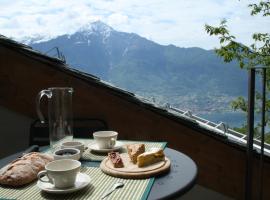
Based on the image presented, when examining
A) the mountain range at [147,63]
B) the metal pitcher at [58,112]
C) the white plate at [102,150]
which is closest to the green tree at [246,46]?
the white plate at [102,150]

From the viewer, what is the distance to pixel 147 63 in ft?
219

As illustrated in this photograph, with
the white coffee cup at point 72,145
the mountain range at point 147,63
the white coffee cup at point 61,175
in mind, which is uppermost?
the white coffee cup at point 61,175

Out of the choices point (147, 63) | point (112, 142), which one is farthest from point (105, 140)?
point (147, 63)

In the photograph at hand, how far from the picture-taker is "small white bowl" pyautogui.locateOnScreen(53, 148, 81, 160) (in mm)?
1543

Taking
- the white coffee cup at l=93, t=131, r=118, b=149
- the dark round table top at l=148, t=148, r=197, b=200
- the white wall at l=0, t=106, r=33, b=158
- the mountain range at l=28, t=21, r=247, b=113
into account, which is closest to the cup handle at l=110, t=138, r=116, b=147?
the white coffee cup at l=93, t=131, r=118, b=149

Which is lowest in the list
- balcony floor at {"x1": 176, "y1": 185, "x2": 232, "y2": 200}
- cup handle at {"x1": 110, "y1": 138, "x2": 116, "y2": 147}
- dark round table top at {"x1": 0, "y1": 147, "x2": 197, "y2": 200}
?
balcony floor at {"x1": 176, "y1": 185, "x2": 232, "y2": 200}

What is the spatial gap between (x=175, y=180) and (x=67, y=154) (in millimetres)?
459

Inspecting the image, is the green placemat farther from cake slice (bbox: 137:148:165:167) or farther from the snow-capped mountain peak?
the snow-capped mountain peak

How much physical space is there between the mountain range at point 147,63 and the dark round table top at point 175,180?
49.4 metres

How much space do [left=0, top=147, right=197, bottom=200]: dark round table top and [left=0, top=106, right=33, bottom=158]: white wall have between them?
50.3 inches

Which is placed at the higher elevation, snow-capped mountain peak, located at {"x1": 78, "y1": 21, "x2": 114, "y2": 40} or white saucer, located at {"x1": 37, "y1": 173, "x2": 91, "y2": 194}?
snow-capped mountain peak, located at {"x1": 78, "y1": 21, "x2": 114, "y2": 40}

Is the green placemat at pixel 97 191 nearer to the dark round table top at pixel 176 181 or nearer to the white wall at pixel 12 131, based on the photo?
the dark round table top at pixel 176 181

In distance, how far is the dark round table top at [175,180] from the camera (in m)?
1.29

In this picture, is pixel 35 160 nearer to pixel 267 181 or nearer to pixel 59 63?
pixel 59 63
